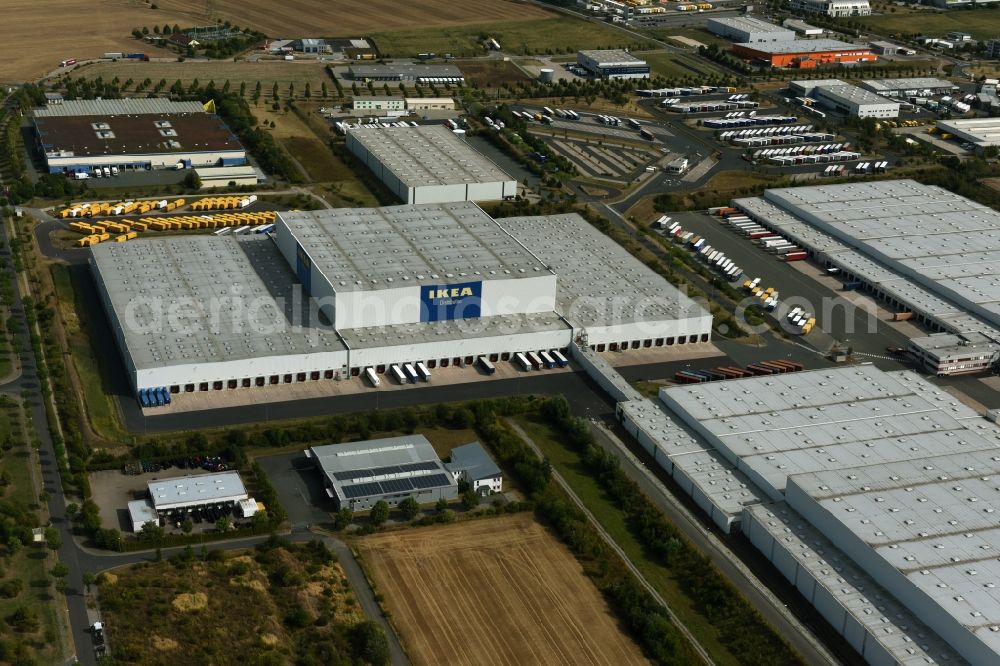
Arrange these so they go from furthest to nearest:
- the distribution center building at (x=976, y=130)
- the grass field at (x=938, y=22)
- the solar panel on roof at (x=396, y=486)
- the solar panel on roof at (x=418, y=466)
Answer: the grass field at (x=938, y=22) < the distribution center building at (x=976, y=130) < the solar panel on roof at (x=418, y=466) < the solar panel on roof at (x=396, y=486)

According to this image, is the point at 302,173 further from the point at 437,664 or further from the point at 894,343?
the point at 437,664

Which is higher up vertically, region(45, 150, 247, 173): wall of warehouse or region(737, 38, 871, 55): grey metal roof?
region(737, 38, 871, 55): grey metal roof

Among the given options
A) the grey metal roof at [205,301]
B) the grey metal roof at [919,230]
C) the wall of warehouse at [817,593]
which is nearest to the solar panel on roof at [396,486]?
the grey metal roof at [205,301]

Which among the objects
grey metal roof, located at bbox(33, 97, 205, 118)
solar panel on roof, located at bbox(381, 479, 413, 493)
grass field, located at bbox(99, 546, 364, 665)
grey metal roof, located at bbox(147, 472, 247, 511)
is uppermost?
grey metal roof, located at bbox(33, 97, 205, 118)

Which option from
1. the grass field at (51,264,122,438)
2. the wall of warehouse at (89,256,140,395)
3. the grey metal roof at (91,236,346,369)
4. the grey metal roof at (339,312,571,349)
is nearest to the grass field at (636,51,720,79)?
the grey metal roof at (91,236,346,369)

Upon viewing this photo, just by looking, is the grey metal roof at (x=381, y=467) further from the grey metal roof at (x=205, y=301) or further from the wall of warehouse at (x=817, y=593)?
the wall of warehouse at (x=817, y=593)

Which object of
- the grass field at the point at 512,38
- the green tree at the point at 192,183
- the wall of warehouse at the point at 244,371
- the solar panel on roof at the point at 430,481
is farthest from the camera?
the grass field at the point at 512,38

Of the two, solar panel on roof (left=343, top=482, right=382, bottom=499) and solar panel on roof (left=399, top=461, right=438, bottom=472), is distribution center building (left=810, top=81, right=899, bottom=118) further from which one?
solar panel on roof (left=343, top=482, right=382, bottom=499)

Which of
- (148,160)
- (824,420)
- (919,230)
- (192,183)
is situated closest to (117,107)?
(148,160)
